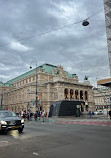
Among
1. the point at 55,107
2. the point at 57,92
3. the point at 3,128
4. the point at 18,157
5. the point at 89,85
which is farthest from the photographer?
the point at 89,85

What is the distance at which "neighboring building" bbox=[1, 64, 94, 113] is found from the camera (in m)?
73.1

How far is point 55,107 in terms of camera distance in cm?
3750

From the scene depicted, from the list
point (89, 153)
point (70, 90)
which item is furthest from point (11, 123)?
point (70, 90)

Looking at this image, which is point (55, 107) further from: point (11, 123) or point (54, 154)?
point (54, 154)

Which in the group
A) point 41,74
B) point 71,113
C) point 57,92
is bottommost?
point 71,113

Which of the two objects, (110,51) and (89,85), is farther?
(89,85)

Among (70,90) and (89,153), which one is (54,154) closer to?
(89,153)

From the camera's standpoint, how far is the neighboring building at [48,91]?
73.1m

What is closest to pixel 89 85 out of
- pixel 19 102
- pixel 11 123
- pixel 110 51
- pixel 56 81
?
pixel 56 81

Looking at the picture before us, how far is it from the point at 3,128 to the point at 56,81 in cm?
6315

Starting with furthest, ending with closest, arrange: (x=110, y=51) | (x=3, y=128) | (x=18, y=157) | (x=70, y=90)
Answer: (x=70, y=90) → (x=110, y=51) → (x=3, y=128) → (x=18, y=157)

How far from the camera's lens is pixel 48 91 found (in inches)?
2940

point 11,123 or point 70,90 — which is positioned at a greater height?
point 70,90

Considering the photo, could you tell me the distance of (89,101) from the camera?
8656 cm
